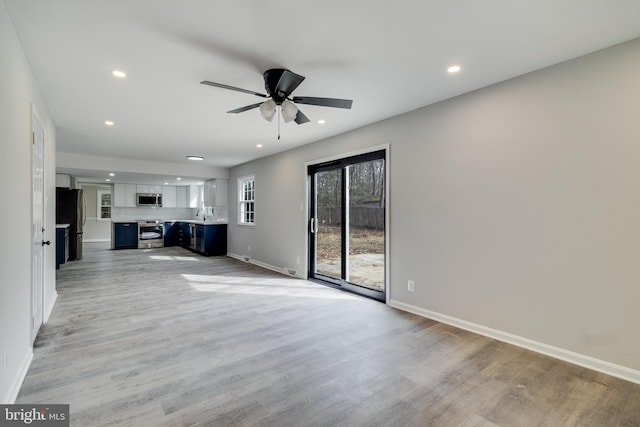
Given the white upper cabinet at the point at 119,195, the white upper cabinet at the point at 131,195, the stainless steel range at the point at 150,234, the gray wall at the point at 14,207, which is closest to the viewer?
the gray wall at the point at 14,207

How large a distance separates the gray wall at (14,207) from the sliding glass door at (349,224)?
139 inches

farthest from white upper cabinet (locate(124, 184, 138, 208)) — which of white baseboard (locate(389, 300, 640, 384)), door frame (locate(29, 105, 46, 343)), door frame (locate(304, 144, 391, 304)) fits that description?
white baseboard (locate(389, 300, 640, 384))

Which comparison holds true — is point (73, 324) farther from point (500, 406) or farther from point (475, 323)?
point (475, 323)

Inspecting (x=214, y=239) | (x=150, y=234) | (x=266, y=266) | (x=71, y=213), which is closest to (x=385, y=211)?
(x=266, y=266)

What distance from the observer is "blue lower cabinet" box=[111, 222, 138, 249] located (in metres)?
9.34

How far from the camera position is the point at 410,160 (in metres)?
3.70

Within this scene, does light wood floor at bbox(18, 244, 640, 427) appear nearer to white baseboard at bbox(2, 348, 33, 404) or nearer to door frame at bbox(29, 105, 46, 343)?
white baseboard at bbox(2, 348, 33, 404)

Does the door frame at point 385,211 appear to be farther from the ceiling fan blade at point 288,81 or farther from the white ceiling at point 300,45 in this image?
the ceiling fan blade at point 288,81

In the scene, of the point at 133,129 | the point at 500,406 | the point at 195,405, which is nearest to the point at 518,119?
Result: the point at 500,406

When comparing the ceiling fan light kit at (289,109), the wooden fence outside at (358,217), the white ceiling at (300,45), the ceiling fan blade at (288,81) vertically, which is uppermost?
the white ceiling at (300,45)

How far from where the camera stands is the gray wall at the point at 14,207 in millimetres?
1789

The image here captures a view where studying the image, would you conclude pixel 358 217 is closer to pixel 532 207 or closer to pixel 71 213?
pixel 532 207

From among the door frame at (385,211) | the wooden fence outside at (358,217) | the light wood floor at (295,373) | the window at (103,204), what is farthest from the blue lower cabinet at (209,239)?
the window at (103,204)

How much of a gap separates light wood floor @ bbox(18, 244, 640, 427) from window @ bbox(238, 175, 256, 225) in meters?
3.73
